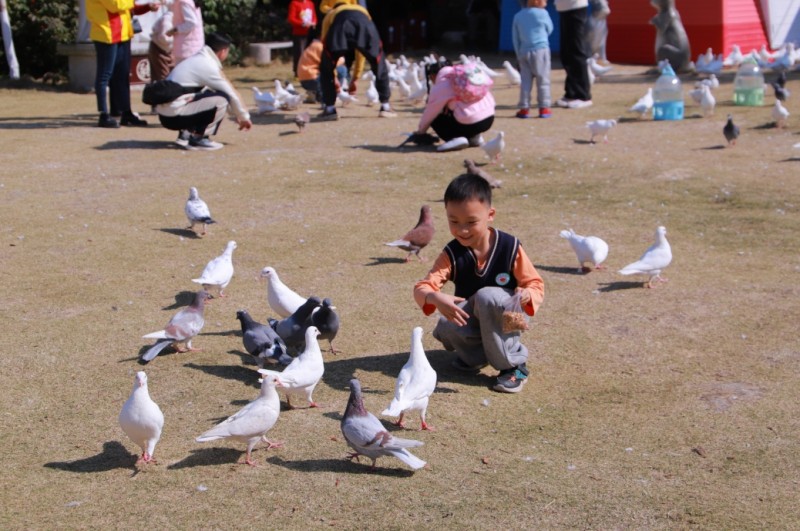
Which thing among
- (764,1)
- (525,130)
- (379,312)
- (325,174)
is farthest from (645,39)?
(379,312)

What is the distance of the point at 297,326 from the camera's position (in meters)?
5.23

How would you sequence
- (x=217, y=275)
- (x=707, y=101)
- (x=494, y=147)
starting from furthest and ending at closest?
(x=707, y=101), (x=494, y=147), (x=217, y=275)

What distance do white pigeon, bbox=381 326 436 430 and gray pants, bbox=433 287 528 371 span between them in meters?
0.49

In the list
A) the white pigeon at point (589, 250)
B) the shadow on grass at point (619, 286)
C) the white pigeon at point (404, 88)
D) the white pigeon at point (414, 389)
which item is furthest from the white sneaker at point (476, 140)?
the white pigeon at point (414, 389)

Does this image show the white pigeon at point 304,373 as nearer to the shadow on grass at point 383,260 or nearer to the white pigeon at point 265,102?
the shadow on grass at point 383,260

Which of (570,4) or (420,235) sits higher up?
(570,4)

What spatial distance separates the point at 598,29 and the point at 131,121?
32.4 ft

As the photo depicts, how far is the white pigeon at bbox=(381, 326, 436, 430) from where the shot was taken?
166 inches

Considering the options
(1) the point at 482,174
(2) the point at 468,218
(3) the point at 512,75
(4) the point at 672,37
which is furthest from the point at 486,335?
(4) the point at 672,37

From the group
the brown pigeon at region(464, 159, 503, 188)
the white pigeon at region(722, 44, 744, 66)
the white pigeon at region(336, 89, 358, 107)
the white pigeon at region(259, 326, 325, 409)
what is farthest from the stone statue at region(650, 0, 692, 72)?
the white pigeon at region(259, 326, 325, 409)

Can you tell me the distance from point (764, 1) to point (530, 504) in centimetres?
1879

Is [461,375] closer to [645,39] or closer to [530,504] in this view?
[530,504]

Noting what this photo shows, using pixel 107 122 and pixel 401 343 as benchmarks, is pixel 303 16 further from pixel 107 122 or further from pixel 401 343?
pixel 401 343

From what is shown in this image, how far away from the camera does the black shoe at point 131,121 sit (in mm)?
13312
